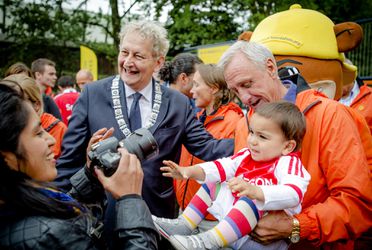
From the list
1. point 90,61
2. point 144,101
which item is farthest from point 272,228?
point 90,61

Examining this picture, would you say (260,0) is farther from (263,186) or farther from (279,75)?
(263,186)

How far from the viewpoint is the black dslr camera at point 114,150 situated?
5.23ft

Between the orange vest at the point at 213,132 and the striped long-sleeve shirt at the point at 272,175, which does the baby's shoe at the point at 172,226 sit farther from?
the orange vest at the point at 213,132

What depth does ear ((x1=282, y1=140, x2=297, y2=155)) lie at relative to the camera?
1951 millimetres

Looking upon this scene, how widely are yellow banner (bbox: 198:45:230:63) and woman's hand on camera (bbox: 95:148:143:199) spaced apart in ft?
15.5

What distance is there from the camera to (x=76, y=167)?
2.61 meters

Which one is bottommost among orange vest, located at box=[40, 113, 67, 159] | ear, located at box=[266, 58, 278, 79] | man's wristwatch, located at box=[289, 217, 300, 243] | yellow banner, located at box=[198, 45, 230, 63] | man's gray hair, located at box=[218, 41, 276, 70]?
orange vest, located at box=[40, 113, 67, 159]

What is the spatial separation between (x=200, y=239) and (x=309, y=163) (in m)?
0.68

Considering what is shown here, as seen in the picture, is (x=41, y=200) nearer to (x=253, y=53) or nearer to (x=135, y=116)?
(x=135, y=116)

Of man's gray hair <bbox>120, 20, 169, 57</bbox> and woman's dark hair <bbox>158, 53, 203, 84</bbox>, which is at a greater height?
man's gray hair <bbox>120, 20, 169, 57</bbox>

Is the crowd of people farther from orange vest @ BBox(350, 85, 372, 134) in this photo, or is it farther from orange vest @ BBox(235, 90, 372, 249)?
orange vest @ BBox(350, 85, 372, 134)

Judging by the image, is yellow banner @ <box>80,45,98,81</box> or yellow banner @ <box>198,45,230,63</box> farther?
yellow banner @ <box>80,45,98,81</box>

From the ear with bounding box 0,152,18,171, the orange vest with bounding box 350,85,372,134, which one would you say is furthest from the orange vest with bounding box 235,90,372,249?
the orange vest with bounding box 350,85,372,134

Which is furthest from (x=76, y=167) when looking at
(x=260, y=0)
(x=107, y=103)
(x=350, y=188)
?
(x=260, y=0)
